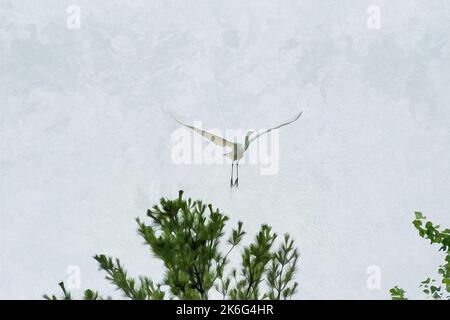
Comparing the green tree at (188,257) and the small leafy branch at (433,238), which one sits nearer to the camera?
the green tree at (188,257)

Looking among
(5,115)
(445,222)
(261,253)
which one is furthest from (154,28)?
(261,253)

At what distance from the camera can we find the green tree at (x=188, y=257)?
2.14 m

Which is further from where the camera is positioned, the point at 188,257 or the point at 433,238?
the point at 433,238

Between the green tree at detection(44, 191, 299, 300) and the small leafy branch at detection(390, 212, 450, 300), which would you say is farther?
the small leafy branch at detection(390, 212, 450, 300)

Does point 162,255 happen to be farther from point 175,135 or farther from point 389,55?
point 389,55

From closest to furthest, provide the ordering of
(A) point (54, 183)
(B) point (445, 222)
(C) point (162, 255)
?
1. (C) point (162, 255)
2. (B) point (445, 222)
3. (A) point (54, 183)

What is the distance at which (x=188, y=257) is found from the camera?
7.06ft

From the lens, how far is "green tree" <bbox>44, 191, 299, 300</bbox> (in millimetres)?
2139

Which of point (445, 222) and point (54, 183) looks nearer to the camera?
A: point (445, 222)

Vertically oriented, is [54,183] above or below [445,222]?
above

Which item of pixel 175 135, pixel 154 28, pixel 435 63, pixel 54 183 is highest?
pixel 154 28

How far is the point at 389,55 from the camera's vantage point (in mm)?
18125
